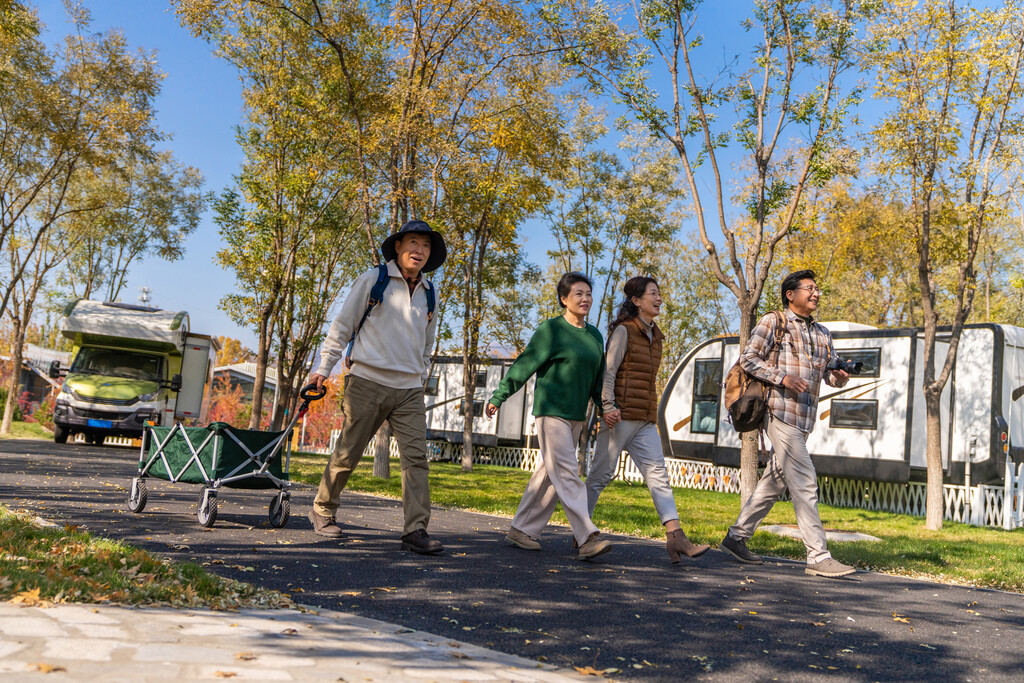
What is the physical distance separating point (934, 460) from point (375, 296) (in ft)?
27.6

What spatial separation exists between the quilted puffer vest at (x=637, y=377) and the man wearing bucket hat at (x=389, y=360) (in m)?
1.41

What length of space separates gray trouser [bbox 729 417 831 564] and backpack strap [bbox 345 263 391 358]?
2893mm

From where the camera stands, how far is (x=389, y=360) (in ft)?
18.5

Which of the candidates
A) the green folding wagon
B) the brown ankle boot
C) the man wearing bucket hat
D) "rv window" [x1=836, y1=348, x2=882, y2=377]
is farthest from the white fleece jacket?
"rv window" [x1=836, y1=348, x2=882, y2=377]

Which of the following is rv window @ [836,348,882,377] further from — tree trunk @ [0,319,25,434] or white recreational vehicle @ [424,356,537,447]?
tree trunk @ [0,319,25,434]

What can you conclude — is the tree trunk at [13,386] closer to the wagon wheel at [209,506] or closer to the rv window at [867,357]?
the wagon wheel at [209,506]

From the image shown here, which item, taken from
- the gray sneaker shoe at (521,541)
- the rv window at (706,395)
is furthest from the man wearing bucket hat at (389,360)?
the rv window at (706,395)

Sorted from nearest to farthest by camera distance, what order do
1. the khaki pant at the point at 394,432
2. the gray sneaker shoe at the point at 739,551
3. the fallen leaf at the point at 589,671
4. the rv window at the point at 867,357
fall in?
1. the fallen leaf at the point at 589,671
2. the khaki pant at the point at 394,432
3. the gray sneaker shoe at the point at 739,551
4. the rv window at the point at 867,357

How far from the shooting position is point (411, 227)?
5.70 m

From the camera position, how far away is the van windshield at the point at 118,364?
58.1 ft

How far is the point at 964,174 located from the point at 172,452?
383 inches

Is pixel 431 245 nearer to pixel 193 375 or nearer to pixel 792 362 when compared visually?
pixel 792 362

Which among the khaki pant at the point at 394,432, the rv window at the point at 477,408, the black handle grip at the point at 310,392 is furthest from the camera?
the rv window at the point at 477,408

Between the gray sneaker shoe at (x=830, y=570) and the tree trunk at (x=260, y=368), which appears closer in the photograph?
the gray sneaker shoe at (x=830, y=570)
